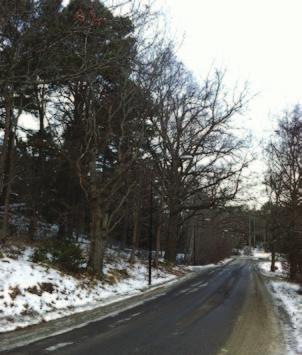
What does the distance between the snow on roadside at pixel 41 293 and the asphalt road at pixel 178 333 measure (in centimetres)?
155

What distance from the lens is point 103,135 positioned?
2325cm

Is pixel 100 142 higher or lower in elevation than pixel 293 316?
higher

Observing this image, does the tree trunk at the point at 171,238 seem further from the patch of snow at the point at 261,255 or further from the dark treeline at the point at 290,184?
the patch of snow at the point at 261,255

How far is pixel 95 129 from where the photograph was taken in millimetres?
21609

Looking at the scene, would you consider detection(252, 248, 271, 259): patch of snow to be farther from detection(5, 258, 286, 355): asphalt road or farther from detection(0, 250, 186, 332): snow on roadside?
detection(5, 258, 286, 355): asphalt road

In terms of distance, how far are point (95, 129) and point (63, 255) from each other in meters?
6.23

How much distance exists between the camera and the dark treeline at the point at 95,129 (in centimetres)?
828

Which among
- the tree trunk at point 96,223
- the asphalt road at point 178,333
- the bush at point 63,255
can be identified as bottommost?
the asphalt road at point 178,333

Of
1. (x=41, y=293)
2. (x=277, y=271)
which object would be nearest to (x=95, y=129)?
(x=41, y=293)

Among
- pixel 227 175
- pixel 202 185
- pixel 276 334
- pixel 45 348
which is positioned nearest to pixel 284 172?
pixel 227 175

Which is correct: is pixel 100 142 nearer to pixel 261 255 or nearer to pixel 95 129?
pixel 95 129

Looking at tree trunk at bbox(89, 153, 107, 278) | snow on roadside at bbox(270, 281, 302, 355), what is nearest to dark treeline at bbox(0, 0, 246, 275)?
tree trunk at bbox(89, 153, 107, 278)

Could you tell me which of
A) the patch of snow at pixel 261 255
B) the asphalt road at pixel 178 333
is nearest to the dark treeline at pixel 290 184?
the asphalt road at pixel 178 333

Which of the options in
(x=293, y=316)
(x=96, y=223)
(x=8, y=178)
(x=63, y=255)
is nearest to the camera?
(x=293, y=316)
